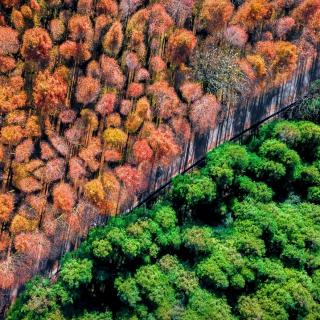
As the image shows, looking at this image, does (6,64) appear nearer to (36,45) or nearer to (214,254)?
(36,45)

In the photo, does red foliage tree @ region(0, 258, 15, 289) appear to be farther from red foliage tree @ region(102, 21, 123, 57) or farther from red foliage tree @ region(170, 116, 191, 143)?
red foliage tree @ region(102, 21, 123, 57)

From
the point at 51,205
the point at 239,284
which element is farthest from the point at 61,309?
the point at 239,284

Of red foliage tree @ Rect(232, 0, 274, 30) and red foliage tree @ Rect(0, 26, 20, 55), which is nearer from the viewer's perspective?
red foliage tree @ Rect(0, 26, 20, 55)

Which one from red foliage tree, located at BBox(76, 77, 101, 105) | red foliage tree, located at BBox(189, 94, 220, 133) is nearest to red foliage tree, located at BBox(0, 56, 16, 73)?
red foliage tree, located at BBox(76, 77, 101, 105)

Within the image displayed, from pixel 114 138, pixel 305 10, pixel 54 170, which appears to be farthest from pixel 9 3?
pixel 305 10

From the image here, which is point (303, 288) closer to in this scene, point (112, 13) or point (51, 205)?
point (51, 205)

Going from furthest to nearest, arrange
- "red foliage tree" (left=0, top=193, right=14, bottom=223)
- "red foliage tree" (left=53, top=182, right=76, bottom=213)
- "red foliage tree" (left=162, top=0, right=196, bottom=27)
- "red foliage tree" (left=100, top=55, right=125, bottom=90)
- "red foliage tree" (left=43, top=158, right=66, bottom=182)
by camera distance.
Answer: "red foliage tree" (left=162, top=0, right=196, bottom=27)
"red foliage tree" (left=100, top=55, right=125, bottom=90)
"red foliage tree" (left=43, top=158, right=66, bottom=182)
"red foliage tree" (left=53, top=182, right=76, bottom=213)
"red foliage tree" (left=0, top=193, right=14, bottom=223)
